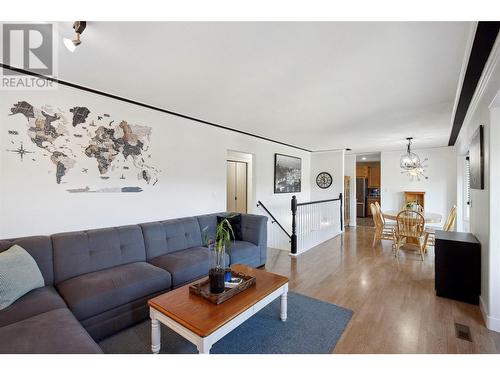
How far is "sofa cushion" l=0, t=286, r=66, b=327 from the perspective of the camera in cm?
158

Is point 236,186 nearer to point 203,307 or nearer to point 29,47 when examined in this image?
point 203,307

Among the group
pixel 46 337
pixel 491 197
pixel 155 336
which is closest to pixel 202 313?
pixel 155 336

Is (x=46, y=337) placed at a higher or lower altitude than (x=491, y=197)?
lower

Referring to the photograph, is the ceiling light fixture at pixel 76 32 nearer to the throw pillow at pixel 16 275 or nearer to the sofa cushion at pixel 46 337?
the throw pillow at pixel 16 275

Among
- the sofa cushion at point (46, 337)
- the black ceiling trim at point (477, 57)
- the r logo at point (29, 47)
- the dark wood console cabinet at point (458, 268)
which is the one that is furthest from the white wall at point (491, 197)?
the r logo at point (29, 47)

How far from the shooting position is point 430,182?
6.68 metres

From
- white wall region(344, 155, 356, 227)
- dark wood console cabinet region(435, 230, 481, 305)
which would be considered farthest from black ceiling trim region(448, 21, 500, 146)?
white wall region(344, 155, 356, 227)

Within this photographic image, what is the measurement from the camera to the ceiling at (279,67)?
5.36 feet

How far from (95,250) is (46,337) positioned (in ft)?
4.01

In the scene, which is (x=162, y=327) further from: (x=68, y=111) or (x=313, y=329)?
(x=68, y=111)

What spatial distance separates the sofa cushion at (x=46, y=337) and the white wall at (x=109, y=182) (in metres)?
1.29

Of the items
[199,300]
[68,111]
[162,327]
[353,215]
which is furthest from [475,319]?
[353,215]

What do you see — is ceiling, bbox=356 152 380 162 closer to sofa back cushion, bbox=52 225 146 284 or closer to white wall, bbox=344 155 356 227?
white wall, bbox=344 155 356 227
